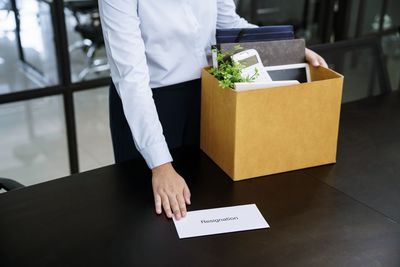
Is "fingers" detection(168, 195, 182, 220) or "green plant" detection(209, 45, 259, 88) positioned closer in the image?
"fingers" detection(168, 195, 182, 220)

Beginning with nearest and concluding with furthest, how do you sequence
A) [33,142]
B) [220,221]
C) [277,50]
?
[220,221] → [277,50] → [33,142]

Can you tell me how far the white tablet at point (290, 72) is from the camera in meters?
1.49

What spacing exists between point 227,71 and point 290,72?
274 millimetres

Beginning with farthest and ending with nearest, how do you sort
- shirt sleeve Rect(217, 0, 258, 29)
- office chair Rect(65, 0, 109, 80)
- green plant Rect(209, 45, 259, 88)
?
1. office chair Rect(65, 0, 109, 80)
2. shirt sleeve Rect(217, 0, 258, 29)
3. green plant Rect(209, 45, 259, 88)

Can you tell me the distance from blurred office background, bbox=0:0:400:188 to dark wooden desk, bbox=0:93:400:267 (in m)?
1.05

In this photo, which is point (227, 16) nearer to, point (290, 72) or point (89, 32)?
point (290, 72)

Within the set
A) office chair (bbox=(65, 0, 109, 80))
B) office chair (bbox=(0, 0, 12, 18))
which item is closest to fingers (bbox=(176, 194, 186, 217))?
office chair (bbox=(0, 0, 12, 18))

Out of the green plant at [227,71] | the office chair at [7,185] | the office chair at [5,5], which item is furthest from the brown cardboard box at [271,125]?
the office chair at [5,5]

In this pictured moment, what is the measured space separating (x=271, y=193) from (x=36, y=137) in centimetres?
258

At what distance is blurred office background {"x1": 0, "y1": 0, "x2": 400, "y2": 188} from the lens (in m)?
2.70

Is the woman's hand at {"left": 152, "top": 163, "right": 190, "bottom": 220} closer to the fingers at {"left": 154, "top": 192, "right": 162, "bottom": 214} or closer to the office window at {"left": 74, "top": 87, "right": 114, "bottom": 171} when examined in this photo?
the fingers at {"left": 154, "top": 192, "right": 162, "bottom": 214}

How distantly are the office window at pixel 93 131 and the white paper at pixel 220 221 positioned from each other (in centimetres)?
220

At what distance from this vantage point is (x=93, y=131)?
12.2 feet

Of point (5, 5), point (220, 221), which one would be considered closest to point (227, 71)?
point (220, 221)
